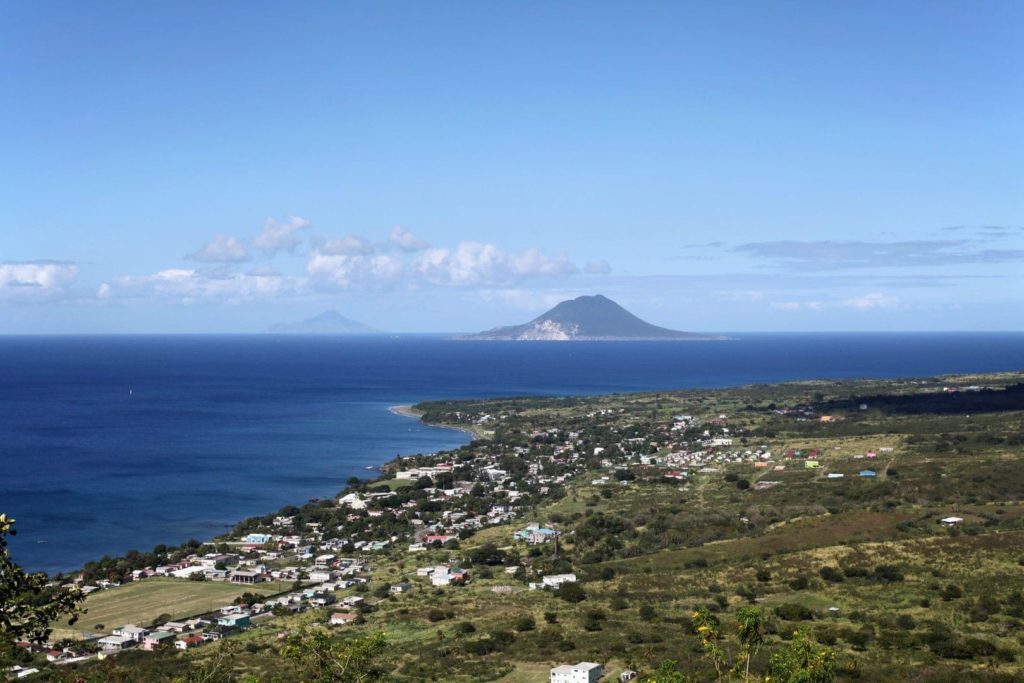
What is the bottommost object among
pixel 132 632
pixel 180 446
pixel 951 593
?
pixel 132 632

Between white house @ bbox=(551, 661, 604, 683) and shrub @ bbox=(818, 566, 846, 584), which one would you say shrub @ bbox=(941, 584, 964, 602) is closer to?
shrub @ bbox=(818, 566, 846, 584)

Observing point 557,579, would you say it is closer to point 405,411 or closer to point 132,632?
point 132,632

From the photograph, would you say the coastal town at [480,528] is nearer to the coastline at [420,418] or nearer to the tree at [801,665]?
the coastline at [420,418]

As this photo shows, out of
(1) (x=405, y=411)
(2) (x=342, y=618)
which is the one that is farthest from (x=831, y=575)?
(1) (x=405, y=411)

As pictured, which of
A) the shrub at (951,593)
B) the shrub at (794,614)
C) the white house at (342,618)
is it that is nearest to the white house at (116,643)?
the white house at (342,618)

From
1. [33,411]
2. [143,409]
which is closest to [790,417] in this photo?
[143,409]

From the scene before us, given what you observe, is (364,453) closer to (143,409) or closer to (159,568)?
(159,568)
